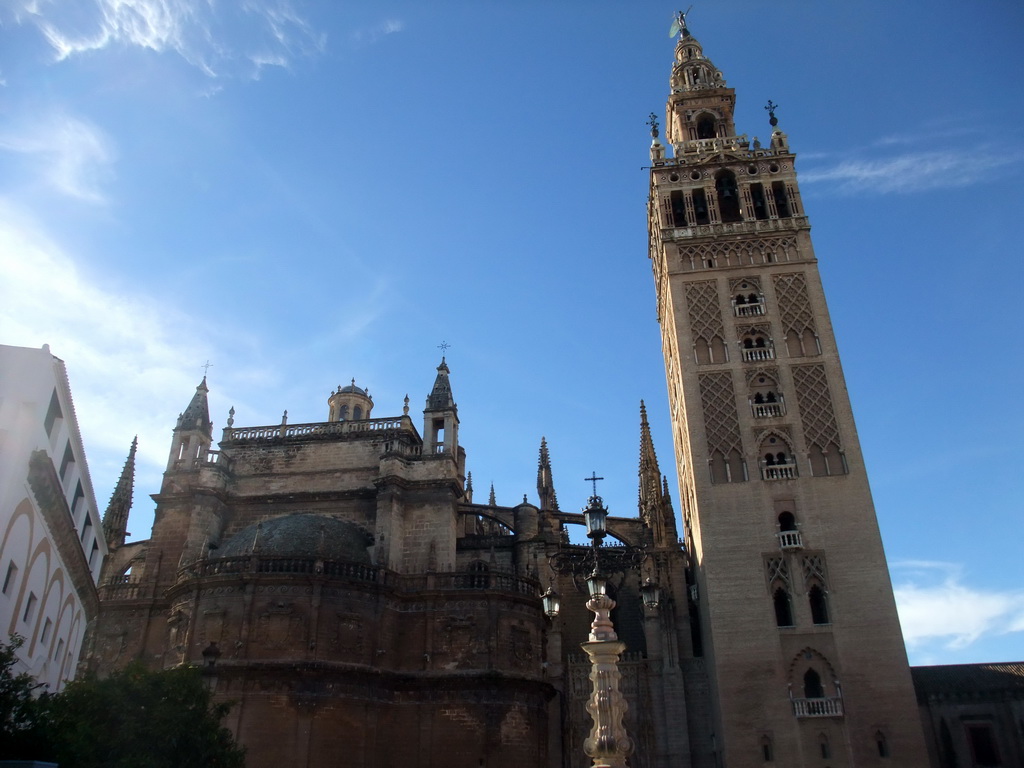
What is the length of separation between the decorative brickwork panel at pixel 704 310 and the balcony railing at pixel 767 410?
3.78 meters

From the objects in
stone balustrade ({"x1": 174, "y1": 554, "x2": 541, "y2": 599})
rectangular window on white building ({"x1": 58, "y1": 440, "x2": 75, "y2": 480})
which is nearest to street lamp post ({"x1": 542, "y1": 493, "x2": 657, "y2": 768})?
rectangular window on white building ({"x1": 58, "y1": 440, "x2": 75, "y2": 480})

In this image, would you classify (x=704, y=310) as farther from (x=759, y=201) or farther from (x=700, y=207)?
(x=759, y=201)

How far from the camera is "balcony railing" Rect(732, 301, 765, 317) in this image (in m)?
38.0

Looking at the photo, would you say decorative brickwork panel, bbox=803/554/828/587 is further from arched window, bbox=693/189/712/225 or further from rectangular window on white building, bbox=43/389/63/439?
rectangular window on white building, bbox=43/389/63/439

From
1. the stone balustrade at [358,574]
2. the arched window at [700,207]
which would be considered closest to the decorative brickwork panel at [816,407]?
the arched window at [700,207]

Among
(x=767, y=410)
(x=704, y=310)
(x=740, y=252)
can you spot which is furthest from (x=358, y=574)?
(x=740, y=252)

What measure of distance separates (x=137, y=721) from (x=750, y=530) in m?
22.8

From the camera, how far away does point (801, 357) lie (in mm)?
36406

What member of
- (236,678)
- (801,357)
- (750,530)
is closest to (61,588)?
(236,678)

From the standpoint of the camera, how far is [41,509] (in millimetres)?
21312

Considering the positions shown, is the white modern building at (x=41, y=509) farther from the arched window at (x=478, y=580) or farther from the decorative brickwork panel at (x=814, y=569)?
the decorative brickwork panel at (x=814, y=569)

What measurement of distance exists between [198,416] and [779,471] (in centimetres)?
2592

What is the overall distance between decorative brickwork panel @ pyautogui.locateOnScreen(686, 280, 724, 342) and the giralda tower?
0.07 meters

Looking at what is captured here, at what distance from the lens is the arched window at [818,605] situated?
1233 inches
